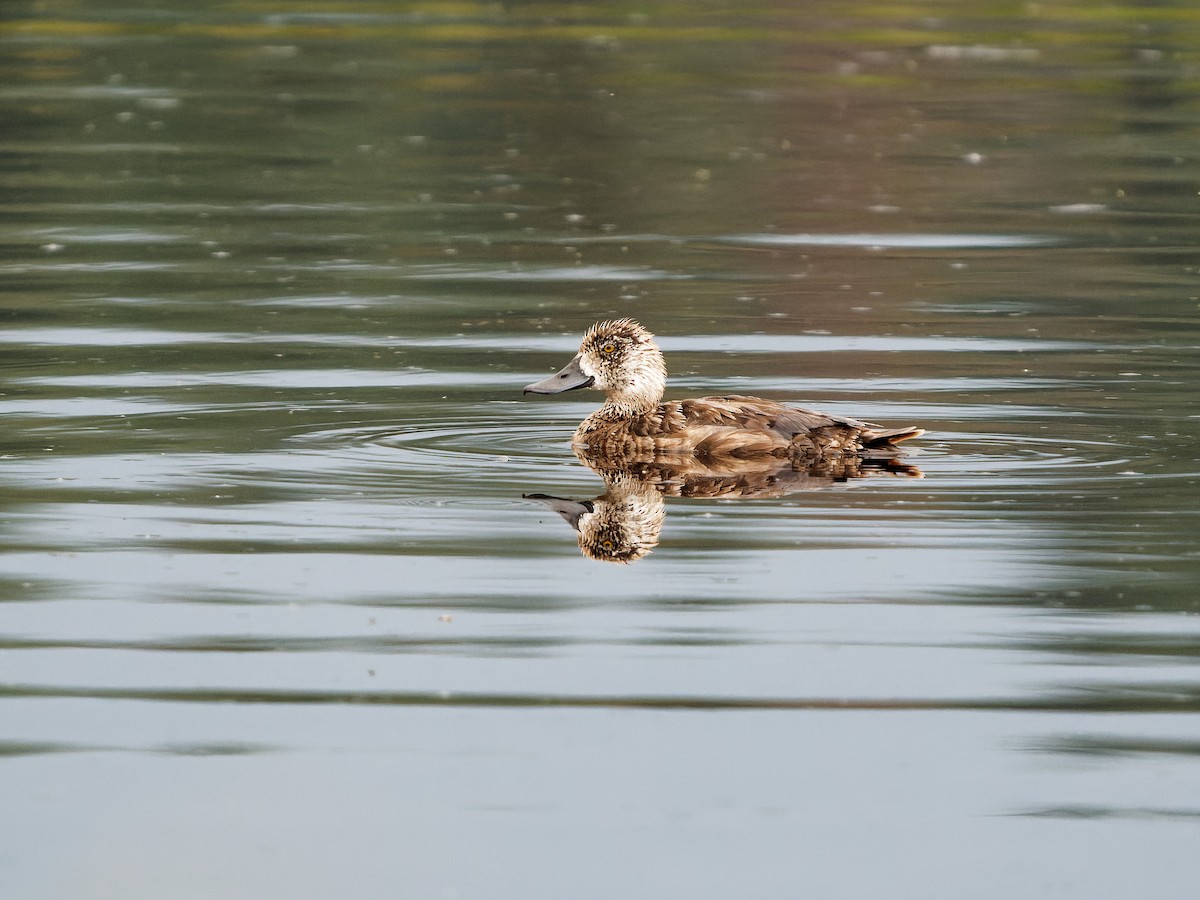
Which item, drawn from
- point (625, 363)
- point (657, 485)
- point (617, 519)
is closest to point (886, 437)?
point (657, 485)

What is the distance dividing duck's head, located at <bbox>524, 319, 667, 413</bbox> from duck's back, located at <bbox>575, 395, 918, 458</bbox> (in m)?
0.27

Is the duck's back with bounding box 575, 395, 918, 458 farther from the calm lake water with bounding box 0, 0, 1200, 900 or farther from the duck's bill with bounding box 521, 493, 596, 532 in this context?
the duck's bill with bounding box 521, 493, 596, 532

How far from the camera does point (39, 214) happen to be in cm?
1917

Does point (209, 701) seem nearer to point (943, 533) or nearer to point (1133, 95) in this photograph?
point (943, 533)

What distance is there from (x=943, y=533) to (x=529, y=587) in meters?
1.70

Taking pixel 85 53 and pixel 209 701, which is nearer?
pixel 209 701

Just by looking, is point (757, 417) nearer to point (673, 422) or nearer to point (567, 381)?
point (673, 422)

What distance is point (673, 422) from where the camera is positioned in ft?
35.7

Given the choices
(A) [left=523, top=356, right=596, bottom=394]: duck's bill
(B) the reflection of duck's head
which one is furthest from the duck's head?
(B) the reflection of duck's head

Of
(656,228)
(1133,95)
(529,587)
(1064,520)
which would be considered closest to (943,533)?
(1064,520)

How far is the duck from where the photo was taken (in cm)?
1043

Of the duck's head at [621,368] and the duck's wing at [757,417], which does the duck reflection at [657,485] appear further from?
the duck's head at [621,368]

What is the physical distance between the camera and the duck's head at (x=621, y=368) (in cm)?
1146

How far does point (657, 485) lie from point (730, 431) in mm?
511
